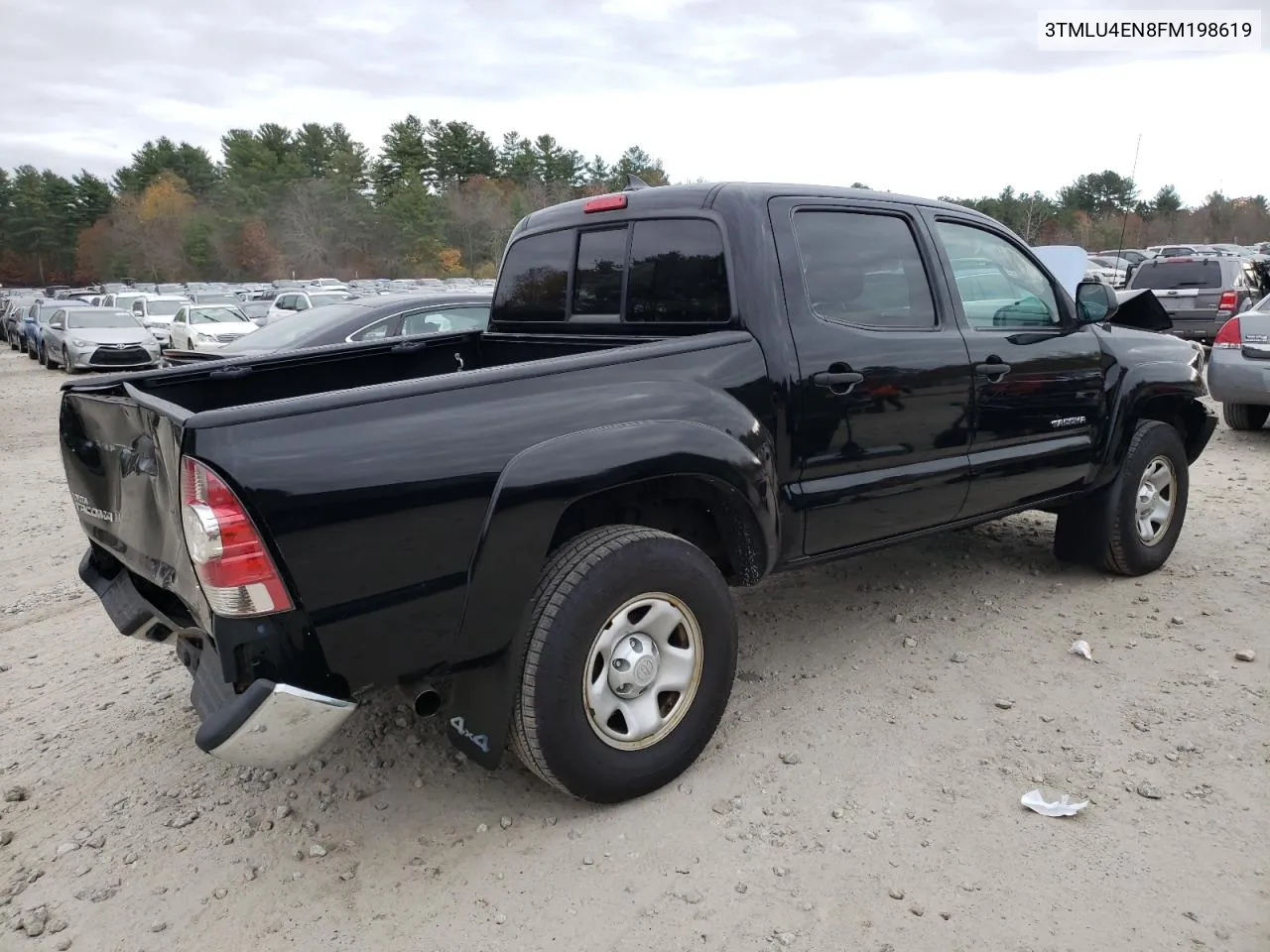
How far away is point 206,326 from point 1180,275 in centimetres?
1886

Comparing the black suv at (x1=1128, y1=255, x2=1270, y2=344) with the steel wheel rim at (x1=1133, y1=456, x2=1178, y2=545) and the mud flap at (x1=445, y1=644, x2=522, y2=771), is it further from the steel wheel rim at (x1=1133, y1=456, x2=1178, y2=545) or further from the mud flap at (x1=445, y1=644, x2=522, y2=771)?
the mud flap at (x1=445, y1=644, x2=522, y2=771)

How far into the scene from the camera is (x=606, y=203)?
3809 mm

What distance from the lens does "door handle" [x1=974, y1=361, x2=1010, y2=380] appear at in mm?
3885

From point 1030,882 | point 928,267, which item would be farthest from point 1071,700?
point 928,267

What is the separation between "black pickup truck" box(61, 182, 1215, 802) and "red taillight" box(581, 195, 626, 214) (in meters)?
0.03

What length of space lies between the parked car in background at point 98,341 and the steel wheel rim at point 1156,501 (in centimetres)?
1866

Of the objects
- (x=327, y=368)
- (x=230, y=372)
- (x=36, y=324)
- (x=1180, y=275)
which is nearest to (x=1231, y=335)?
(x=1180, y=275)

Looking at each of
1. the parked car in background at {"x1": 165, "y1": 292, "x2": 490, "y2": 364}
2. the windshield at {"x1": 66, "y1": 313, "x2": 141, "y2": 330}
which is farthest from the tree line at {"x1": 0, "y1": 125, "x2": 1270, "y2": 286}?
the parked car in background at {"x1": 165, "y1": 292, "x2": 490, "y2": 364}

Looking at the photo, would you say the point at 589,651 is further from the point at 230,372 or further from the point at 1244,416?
the point at 1244,416

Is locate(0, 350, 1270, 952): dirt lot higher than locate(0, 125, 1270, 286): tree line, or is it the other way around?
locate(0, 125, 1270, 286): tree line

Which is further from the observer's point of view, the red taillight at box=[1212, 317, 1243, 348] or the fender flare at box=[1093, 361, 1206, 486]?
the red taillight at box=[1212, 317, 1243, 348]

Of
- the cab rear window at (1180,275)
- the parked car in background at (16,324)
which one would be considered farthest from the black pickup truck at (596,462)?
the parked car in background at (16,324)

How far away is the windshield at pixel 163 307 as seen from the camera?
2530 centimetres

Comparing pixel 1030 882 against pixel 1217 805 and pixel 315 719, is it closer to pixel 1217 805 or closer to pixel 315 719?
pixel 1217 805
